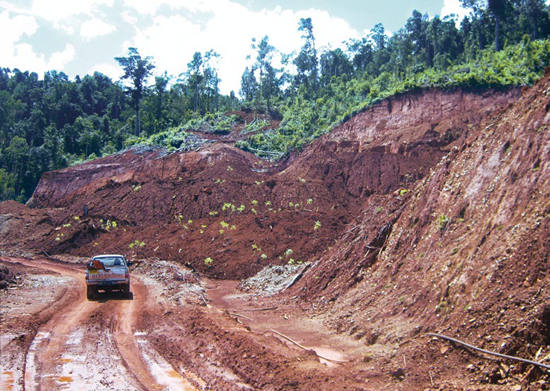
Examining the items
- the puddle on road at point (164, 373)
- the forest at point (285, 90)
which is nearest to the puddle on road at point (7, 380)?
the puddle on road at point (164, 373)

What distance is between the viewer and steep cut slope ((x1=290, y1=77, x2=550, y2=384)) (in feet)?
26.1

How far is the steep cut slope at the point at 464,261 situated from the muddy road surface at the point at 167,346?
3.69 ft

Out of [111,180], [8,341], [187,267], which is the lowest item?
[187,267]

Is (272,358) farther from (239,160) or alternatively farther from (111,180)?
(111,180)

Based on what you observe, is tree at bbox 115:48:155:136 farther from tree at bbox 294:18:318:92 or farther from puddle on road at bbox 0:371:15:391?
puddle on road at bbox 0:371:15:391

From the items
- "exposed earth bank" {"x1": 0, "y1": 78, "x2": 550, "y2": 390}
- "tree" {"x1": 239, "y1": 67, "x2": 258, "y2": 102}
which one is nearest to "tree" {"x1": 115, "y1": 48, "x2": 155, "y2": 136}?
"tree" {"x1": 239, "y1": 67, "x2": 258, "y2": 102}

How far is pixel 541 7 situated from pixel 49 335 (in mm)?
63435

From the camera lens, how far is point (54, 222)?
41.1 meters

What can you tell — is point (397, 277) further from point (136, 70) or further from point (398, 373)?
point (136, 70)

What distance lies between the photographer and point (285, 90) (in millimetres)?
83562

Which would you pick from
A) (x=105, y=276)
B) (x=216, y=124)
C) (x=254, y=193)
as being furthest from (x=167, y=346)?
(x=216, y=124)

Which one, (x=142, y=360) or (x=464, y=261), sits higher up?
(x=464, y=261)

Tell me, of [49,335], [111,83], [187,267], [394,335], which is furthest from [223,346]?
[111,83]

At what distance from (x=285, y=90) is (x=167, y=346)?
75326mm
